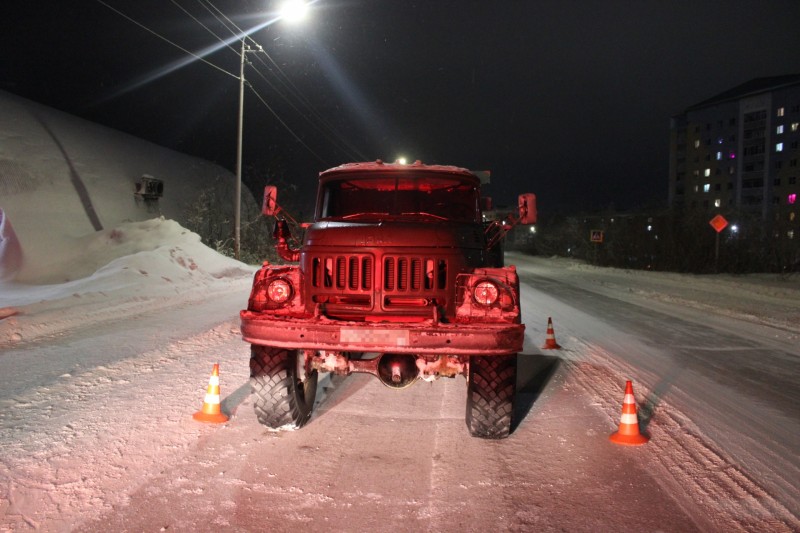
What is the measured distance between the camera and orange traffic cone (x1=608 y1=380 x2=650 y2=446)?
508cm

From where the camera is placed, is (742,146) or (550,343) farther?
(742,146)

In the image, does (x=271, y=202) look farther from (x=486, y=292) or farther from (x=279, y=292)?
(x=486, y=292)

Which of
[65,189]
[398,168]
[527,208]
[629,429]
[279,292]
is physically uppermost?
[65,189]

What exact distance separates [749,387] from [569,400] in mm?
2429

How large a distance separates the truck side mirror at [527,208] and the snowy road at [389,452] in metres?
2.00

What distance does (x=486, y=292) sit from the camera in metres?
4.81

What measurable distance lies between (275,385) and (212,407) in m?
0.82

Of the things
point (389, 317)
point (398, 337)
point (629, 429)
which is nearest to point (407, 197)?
point (389, 317)

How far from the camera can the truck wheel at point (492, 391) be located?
4.96 meters

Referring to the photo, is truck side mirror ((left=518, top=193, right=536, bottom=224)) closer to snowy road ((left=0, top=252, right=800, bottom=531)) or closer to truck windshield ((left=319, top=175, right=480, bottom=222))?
truck windshield ((left=319, top=175, right=480, bottom=222))

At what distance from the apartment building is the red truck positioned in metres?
83.1

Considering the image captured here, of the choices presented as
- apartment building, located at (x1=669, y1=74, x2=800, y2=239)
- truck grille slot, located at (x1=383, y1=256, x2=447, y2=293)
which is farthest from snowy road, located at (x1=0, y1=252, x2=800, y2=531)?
apartment building, located at (x1=669, y1=74, x2=800, y2=239)

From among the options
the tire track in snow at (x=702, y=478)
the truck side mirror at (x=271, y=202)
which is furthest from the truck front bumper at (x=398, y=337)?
the truck side mirror at (x=271, y=202)

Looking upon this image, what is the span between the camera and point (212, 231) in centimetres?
2888
